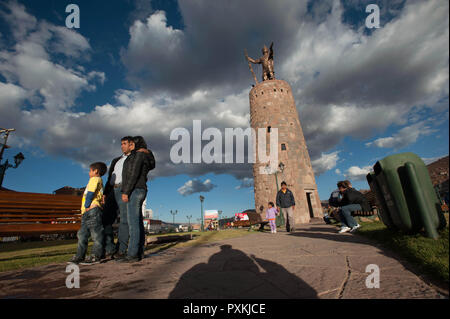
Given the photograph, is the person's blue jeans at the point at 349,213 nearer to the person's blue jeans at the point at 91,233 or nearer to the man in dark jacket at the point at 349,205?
the man in dark jacket at the point at 349,205

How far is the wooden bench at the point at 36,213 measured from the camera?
3.46m

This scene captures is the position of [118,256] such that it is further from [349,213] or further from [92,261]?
[349,213]

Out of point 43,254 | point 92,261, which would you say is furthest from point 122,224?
point 43,254

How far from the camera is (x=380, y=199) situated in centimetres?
345

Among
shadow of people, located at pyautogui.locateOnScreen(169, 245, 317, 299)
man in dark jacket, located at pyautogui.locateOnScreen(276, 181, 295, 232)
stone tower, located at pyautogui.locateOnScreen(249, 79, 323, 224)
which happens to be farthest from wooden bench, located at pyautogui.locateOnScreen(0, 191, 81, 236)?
stone tower, located at pyautogui.locateOnScreen(249, 79, 323, 224)

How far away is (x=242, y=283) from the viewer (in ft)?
5.48

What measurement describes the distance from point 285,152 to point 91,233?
54.5 ft

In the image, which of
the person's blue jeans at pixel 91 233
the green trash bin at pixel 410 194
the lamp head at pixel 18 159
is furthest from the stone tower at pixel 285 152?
the lamp head at pixel 18 159

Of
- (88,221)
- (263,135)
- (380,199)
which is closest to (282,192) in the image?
(380,199)

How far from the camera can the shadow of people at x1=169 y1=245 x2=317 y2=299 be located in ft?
4.73

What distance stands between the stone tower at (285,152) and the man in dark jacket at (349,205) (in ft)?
38.8

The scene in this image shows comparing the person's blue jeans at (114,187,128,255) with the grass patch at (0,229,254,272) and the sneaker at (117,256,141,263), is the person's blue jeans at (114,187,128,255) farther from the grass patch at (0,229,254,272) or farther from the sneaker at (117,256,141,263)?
the grass patch at (0,229,254,272)

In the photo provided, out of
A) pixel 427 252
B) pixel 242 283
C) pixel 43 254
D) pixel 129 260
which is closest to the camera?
pixel 242 283

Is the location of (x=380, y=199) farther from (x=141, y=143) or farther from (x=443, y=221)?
(x=141, y=143)
